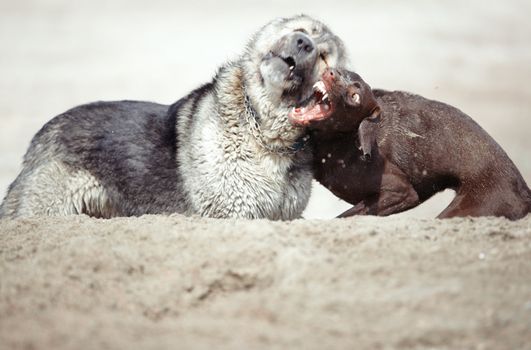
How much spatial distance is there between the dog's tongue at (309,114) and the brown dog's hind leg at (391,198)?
68 centimetres

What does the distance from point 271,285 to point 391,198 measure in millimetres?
2365

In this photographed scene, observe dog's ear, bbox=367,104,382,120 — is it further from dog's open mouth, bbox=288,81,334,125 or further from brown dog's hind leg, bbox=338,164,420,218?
brown dog's hind leg, bbox=338,164,420,218

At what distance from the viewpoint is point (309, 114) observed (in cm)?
680

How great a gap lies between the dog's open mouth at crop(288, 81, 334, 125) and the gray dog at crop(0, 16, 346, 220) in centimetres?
6

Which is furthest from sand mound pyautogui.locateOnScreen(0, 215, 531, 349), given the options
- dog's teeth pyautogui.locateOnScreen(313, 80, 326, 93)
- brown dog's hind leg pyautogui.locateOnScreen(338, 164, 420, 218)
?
dog's teeth pyautogui.locateOnScreen(313, 80, 326, 93)

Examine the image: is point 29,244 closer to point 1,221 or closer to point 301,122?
point 1,221

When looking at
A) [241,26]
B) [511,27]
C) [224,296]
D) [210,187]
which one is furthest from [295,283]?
[511,27]

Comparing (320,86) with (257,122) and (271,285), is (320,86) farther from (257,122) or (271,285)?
(271,285)

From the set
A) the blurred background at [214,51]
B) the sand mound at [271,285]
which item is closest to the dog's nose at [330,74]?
the sand mound at [271,285]

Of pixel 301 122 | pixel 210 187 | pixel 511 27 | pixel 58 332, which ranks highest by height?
pixel 511 27

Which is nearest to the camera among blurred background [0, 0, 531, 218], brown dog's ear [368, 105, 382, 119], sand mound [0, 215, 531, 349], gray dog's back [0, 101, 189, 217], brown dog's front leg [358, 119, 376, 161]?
sand mound [0, 215, 531, 349]

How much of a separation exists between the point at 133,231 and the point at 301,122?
1711mm

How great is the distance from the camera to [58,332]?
4.19 m

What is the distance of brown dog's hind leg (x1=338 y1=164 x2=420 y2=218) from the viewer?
6.91 metres
